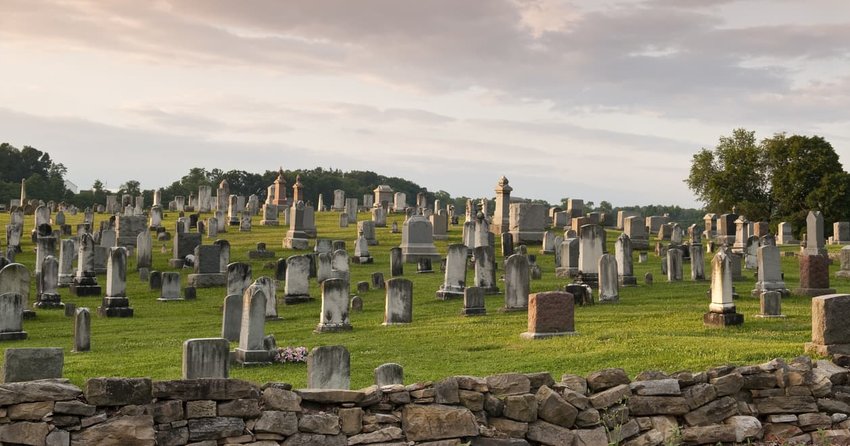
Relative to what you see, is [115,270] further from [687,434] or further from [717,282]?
Answer: [687,434]

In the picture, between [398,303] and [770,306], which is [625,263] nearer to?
[770,306]

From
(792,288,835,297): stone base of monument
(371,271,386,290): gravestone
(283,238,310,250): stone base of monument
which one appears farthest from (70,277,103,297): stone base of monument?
(792,288,835,297): stone base of monument

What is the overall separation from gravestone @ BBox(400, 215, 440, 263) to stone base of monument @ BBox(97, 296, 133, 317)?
551 inches

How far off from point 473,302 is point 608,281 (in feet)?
13.3

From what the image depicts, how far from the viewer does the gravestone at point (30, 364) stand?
1183 centimetres

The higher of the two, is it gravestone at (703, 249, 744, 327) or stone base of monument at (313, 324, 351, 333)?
gravestone at (703, 249, 744, 327)

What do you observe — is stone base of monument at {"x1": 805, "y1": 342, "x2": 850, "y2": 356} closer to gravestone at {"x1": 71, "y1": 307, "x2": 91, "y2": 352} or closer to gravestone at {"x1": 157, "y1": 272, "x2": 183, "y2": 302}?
gravestone at {"x1": 71, "y1": 307, "x2": 91, "y2": 352}

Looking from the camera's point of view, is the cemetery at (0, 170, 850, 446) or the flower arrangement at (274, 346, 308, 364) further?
the flower arrangement at (274, 346, 308, 364)

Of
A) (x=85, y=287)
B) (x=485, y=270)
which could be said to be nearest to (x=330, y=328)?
(x=485, y=270)

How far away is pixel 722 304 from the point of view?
19594 mm

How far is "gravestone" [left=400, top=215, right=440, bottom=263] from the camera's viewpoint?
3719 centimetres

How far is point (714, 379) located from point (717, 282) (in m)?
6.91

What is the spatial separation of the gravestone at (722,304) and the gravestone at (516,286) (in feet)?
16.3

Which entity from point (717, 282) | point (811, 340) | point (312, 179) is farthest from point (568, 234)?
point (312, 179)
